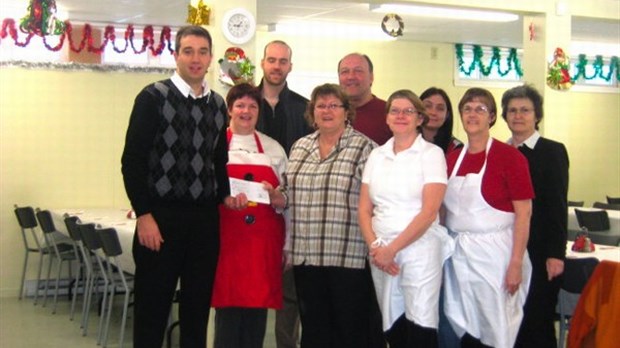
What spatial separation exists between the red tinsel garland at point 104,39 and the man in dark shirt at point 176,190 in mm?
5106

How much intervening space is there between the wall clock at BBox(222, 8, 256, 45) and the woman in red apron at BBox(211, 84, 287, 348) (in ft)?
6.16

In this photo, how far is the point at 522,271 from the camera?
3.75 metres

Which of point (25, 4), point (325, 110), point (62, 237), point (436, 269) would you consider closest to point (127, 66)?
point (25, 4)

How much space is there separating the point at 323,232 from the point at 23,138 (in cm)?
553

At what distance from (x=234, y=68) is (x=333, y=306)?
8.13 ft

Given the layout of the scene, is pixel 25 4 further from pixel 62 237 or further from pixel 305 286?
pixel 305 286

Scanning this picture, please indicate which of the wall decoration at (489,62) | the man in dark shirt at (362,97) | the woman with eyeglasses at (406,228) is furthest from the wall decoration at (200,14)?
the wall decoration at (489,62)

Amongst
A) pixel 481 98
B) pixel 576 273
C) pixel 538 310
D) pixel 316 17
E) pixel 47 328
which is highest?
pixel 316 17

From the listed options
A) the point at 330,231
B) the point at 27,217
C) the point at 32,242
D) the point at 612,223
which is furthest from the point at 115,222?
the point at 612,223

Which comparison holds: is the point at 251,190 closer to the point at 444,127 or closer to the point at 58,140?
the point at 444,127

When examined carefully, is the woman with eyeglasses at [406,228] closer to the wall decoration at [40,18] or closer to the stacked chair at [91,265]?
the stacked chair at [91,265]

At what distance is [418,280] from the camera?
12.0ft

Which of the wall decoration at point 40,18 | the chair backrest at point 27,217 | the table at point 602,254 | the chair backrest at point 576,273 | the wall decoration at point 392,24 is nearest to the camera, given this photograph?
the chair backrest at point 576,273

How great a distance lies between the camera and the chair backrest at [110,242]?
600 cm
